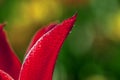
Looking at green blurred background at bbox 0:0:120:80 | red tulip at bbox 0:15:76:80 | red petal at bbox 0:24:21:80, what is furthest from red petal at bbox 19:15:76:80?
green blurred background at bbox 0:0:120:80

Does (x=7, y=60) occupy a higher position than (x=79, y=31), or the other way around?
(x=7, y=60)

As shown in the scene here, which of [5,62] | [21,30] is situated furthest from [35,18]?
[5,62]

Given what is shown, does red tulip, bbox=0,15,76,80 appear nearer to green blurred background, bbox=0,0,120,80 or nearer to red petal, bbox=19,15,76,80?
red petal, bbox=19,15,76,80

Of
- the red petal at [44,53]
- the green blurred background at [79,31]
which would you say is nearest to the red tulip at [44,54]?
the red petal at [44,53]

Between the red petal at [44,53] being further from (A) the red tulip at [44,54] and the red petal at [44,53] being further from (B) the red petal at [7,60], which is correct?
(B) the red petal at [7,60]

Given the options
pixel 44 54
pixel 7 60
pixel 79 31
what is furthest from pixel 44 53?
pixel 79 31

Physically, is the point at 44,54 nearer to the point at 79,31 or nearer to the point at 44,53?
the point at 44,53

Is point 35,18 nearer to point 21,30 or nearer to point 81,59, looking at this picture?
point 21,30
